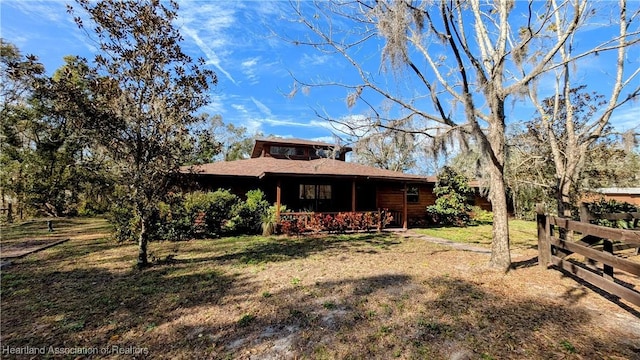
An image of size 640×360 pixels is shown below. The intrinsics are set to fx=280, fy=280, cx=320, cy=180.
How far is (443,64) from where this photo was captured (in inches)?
247

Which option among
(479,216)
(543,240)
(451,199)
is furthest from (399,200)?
(543,240)

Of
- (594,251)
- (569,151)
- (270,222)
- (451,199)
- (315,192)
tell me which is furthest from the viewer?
(451,199)

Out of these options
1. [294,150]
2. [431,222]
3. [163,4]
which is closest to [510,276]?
[163,4]

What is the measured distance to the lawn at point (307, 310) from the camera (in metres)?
3.21

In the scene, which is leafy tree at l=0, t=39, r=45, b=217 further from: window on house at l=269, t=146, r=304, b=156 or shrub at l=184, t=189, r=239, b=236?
window on house at l=269, t=146, r=304, b=156

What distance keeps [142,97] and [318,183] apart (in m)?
8.94

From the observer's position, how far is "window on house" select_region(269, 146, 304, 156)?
715 inches

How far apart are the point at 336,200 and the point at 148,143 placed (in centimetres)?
1036

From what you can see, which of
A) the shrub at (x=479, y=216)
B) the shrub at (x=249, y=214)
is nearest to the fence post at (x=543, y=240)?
the shrub at (x=249, y=214)

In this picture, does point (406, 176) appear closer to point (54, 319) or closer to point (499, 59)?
point (499, 59)

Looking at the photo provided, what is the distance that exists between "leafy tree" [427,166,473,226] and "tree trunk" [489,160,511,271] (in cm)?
975

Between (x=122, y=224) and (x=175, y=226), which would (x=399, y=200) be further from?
(x=122, y=224)

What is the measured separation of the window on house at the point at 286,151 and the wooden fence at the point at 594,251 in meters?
14.0

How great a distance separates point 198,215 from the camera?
1085 cm
